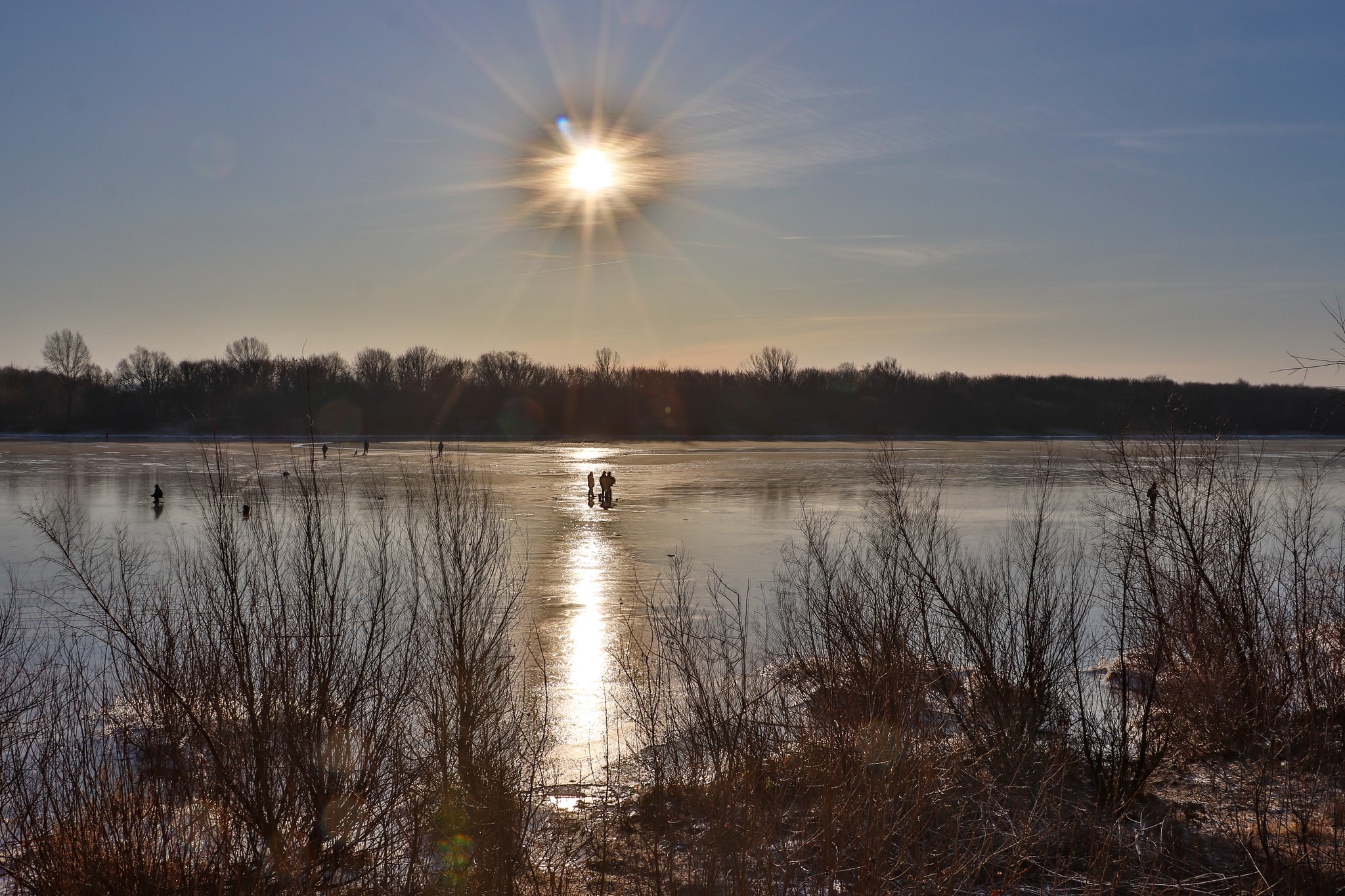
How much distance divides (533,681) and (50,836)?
564 cm

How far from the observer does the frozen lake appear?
1527 cm

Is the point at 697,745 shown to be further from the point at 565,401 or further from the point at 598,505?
the point at 565,401

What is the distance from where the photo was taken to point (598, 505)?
1248 inches

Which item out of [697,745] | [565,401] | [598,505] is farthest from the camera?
[565,401]

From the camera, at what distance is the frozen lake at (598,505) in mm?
15266

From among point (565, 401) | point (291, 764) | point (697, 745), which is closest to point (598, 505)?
point (697, 745)

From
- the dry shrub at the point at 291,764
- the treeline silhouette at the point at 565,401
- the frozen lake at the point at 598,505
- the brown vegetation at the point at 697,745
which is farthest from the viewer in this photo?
the treeline silhouette at the point at 565,401

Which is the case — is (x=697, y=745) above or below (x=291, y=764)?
below

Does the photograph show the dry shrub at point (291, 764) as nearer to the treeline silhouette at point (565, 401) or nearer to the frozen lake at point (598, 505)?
the frozen lake at point (598, 505)

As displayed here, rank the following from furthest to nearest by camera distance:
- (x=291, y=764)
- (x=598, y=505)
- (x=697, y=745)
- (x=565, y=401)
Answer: (x=565, y=401) → (x=598, y=505) → (x=697, y=745) → (x=291, y=764)

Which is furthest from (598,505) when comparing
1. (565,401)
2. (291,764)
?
(565,401)

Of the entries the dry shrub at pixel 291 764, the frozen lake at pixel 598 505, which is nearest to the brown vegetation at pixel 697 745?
the dry shrub at pixel 291 764

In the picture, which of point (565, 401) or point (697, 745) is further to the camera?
point (565, 401)

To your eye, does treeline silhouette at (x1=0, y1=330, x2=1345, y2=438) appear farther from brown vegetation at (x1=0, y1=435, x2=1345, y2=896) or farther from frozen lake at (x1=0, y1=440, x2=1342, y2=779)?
brown vegetation at (x1=0, y1=435, x2=1345, y2=896)
